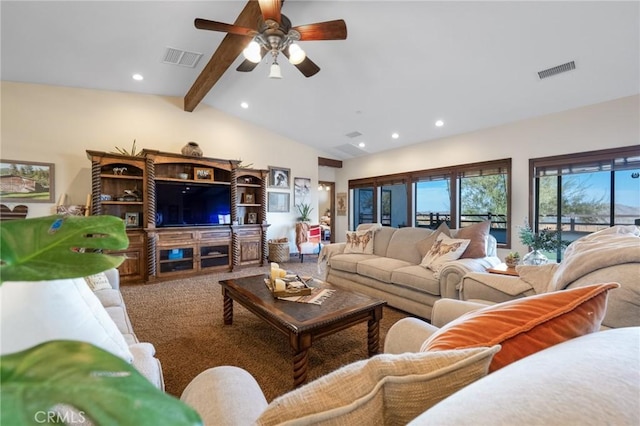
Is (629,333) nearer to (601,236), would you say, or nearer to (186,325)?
(601,236)

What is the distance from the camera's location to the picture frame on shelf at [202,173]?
4.96 metres

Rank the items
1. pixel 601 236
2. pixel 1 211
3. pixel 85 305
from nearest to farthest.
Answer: pixel 85 305, pixel 601 236, pixel 1 211

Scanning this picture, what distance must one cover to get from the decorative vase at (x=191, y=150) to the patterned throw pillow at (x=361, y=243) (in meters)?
3.05

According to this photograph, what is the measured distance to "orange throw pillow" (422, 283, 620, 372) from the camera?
2.11 ft

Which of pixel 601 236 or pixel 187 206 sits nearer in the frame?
pixel 601 236

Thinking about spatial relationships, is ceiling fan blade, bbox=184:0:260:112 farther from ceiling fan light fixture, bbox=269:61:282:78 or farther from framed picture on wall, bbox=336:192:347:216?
framed picture on wall, bbox=336:192:347:216

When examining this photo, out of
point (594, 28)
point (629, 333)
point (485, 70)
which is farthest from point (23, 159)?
point (594, 28)

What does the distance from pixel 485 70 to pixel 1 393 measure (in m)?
4.14

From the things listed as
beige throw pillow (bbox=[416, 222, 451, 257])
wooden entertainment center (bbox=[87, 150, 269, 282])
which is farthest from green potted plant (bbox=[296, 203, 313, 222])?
beige throw pillow (bbox=[416, 222, 451, 257])

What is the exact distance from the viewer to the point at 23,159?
3.83 metres

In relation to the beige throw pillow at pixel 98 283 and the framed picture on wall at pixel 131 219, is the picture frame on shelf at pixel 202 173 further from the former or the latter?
the beige throw pillow at pixel 98 283

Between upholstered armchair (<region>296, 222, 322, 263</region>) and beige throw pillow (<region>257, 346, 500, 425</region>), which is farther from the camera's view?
upholstered armchair (<region>296, 222, 322, 263</region>)

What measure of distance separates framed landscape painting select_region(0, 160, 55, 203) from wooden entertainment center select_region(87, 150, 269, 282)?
0.64 m

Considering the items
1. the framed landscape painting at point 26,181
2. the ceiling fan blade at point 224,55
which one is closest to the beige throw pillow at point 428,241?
the ceiling fan blade at point 224,55
